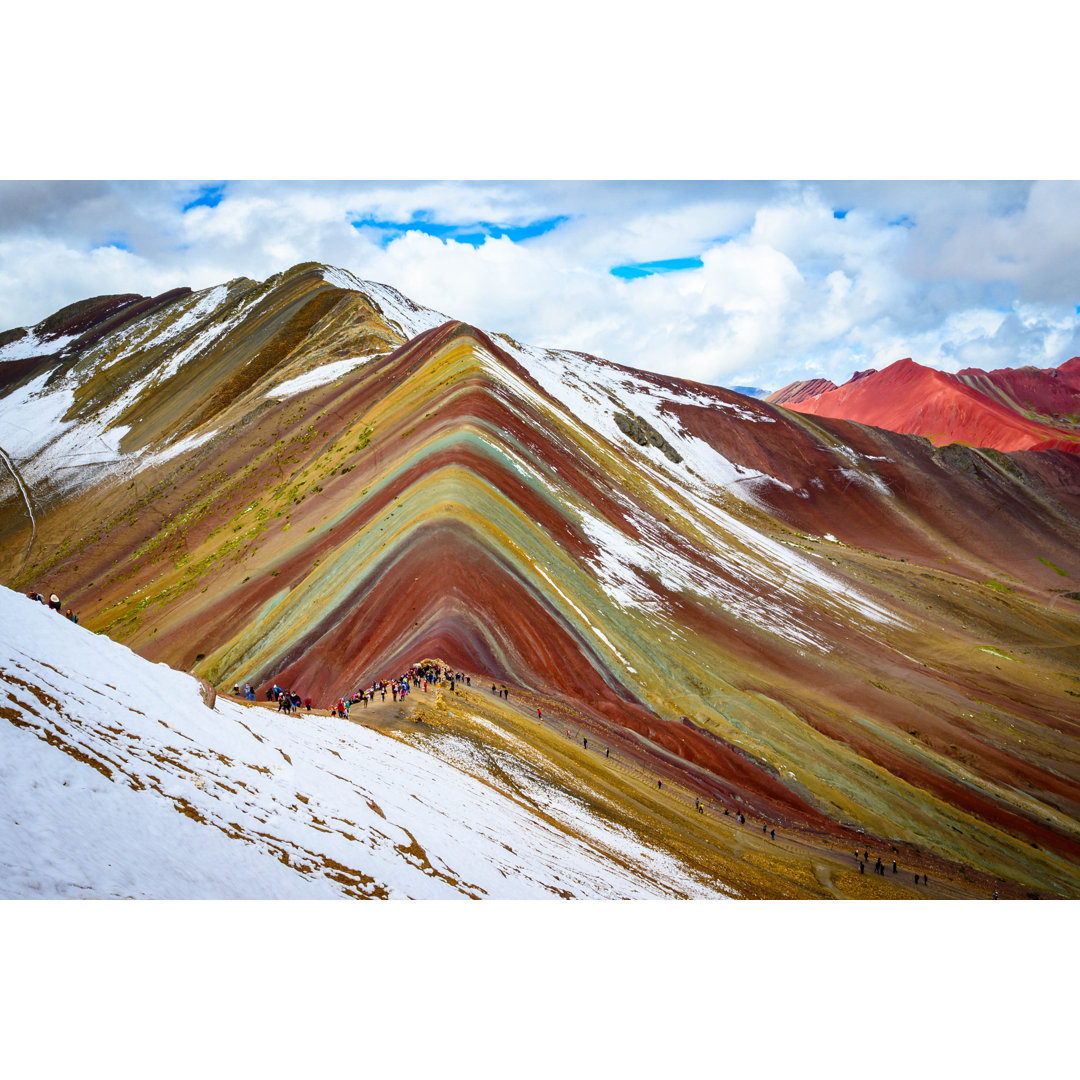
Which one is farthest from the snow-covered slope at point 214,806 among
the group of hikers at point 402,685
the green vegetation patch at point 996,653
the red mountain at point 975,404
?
the red mountain at point 975,404

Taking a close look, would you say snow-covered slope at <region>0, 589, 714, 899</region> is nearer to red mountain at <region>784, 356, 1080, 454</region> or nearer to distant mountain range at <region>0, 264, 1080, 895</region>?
distant mountain range at <region>0, 264, 1080, 895</region>

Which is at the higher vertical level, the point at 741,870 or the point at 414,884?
the point at 741,870

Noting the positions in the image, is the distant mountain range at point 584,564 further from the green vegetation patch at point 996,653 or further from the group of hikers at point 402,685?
the group of hikers at point 402,685

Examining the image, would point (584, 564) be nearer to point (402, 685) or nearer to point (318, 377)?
point (402, 685)

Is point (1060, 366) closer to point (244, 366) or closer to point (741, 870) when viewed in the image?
point (244, 366)

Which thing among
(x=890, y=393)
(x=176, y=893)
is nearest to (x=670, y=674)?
(x=176, y=893)

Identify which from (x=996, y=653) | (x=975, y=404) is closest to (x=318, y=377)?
(x=996, y=653)
